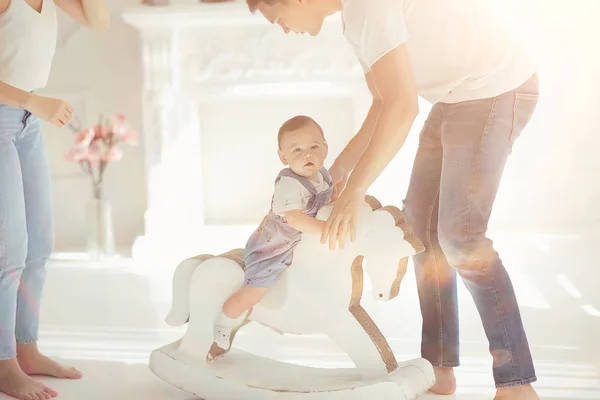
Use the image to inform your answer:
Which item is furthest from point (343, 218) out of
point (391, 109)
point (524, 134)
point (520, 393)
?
point (524, 134)

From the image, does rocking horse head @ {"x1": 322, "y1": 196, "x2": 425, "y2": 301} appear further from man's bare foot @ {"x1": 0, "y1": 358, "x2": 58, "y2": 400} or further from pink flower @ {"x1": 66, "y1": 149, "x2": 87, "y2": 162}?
pink flower @ {"x1": 66, "y1": 149, "x2": 87, "y2": 162}

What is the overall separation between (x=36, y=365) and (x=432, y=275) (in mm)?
843

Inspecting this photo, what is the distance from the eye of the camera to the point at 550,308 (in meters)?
2.08

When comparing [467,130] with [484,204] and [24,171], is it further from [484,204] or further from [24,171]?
[24,171]

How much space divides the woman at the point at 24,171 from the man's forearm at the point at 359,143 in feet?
1.74

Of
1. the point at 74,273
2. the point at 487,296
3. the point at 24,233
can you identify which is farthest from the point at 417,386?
the point at 74,273

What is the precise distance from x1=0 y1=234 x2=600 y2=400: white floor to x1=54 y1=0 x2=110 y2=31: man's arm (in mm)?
740

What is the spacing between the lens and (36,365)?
5.00 feet

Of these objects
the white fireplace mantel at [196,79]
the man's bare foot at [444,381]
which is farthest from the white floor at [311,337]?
the white fireplace mantel at [196,79]

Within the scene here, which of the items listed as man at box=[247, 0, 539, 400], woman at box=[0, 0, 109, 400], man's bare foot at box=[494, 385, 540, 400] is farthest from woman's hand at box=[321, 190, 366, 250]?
woman at box=[0, 0, 109, 400]

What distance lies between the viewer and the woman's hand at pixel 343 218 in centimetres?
116

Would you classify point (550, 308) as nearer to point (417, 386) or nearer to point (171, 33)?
point (417, 386)

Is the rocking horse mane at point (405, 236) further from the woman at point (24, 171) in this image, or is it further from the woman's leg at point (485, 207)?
the woman at point (24, 171)

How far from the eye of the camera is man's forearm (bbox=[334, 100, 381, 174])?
134cm
